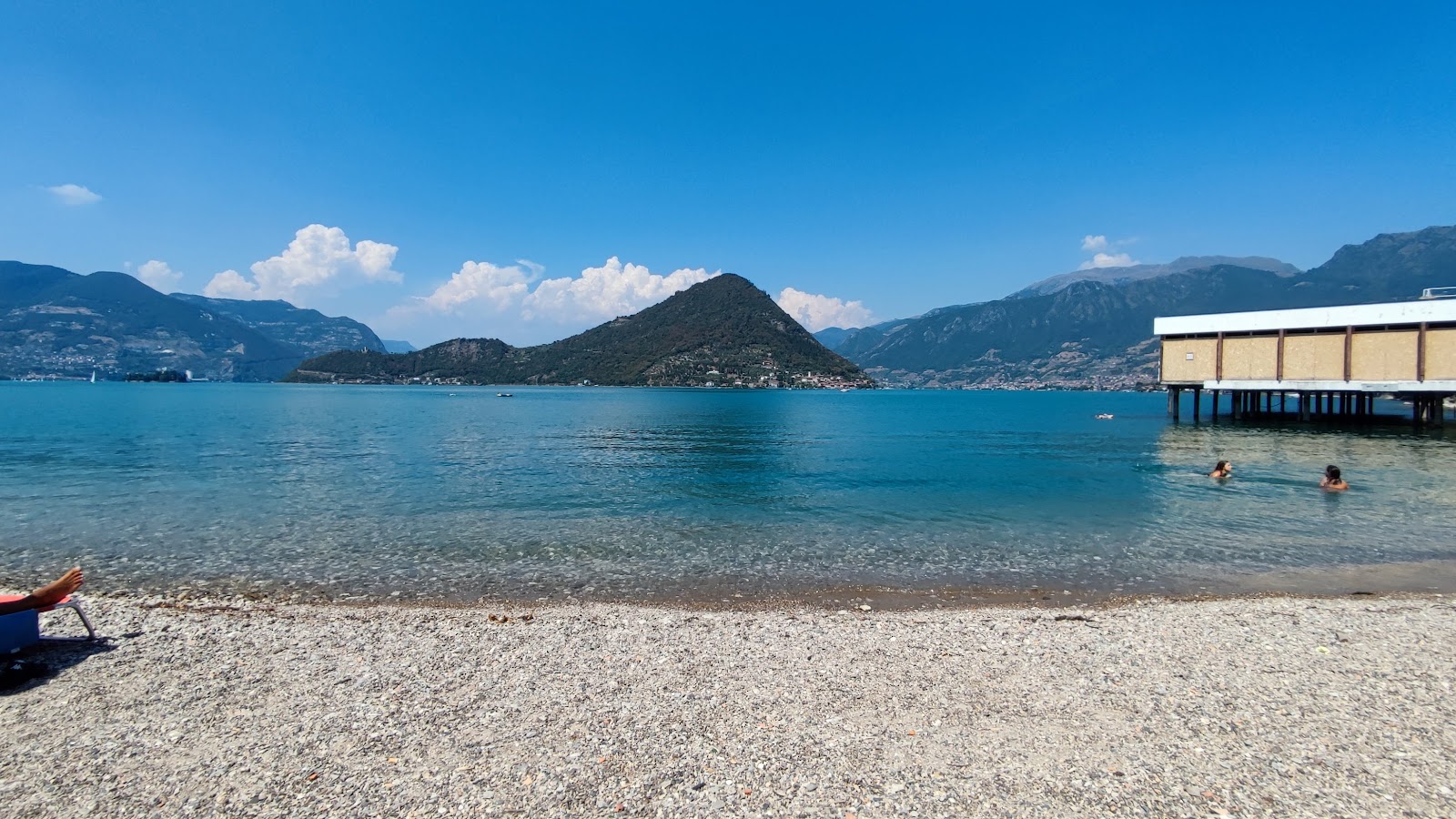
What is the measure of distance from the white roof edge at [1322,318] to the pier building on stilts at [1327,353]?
5cm

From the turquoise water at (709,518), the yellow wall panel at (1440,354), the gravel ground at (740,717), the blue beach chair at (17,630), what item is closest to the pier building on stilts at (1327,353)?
the yellow wall panel at (1440,354)

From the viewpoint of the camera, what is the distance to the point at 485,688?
7.33m

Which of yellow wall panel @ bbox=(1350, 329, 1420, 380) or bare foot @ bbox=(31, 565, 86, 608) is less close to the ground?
yellow wall panel @ bbox=(1350, 329, 1420, 380)

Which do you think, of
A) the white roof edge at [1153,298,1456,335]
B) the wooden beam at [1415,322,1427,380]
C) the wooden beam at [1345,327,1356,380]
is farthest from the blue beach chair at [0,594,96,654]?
the wooden beam at [1345,327,1356,380]

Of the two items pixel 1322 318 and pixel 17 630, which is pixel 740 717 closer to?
pixel 17 630

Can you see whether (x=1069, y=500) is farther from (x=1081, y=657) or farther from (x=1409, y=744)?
(x=1409, y=744)

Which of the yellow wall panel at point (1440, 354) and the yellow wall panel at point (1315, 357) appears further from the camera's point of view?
the yellow wall panel at point (1315, 357)

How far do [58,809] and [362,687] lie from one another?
8.30 ft

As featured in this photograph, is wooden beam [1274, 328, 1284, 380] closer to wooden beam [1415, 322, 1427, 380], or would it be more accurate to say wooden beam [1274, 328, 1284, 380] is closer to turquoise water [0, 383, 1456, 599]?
wooden beam [1415, 322, 1427, 380]

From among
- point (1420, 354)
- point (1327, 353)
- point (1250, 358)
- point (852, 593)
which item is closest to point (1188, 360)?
point (1250, 358)

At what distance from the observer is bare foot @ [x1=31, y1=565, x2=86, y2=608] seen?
7.98 meters

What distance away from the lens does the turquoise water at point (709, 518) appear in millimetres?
13117

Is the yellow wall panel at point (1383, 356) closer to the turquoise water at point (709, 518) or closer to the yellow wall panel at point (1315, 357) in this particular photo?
the yellow wall panel at point (1315, 357)

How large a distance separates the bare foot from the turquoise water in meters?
3.95
